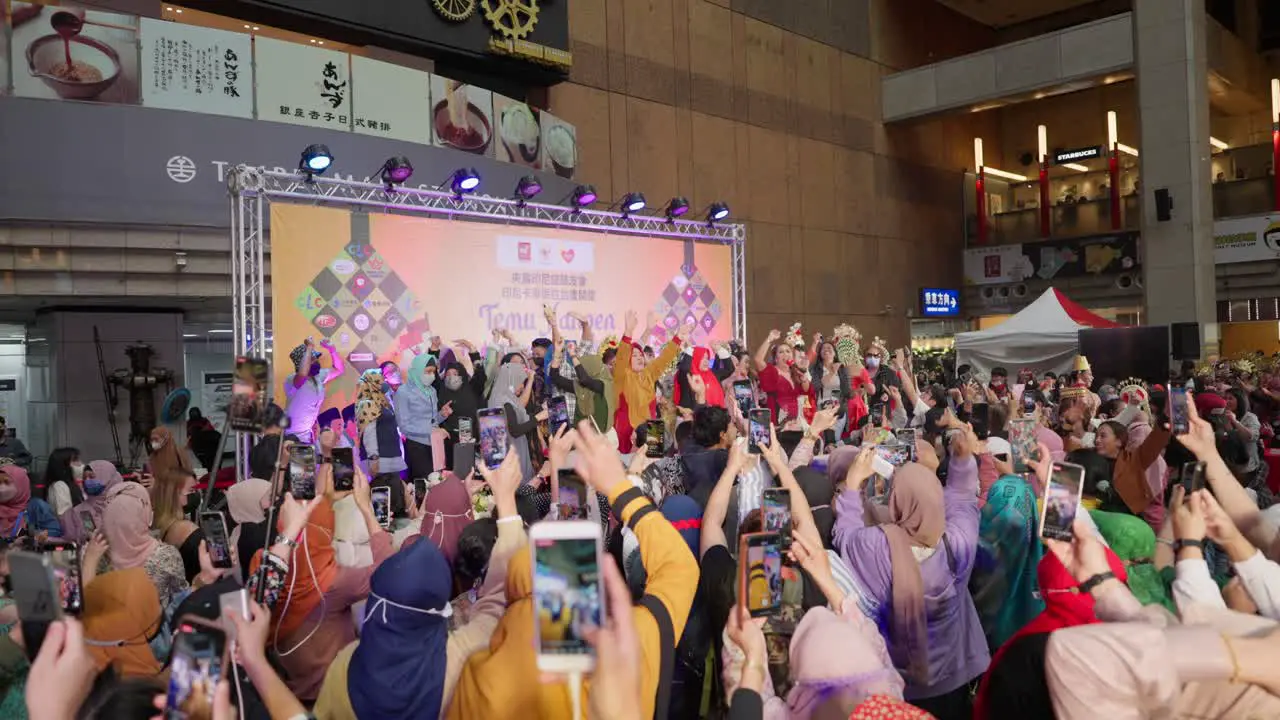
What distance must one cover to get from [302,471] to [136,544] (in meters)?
1.23

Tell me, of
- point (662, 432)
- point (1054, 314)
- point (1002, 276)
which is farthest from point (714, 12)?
point (662, 432)

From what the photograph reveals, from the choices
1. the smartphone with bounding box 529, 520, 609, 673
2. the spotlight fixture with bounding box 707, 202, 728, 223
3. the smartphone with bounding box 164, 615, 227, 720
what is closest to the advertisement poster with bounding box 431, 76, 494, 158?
the spotlight fixture with bounding box 707, 202, 728, 223

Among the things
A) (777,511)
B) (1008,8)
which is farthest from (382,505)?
(1008,8)

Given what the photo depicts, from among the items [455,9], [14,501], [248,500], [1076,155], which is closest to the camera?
[248,500]

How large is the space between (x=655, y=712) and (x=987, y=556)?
170 cm

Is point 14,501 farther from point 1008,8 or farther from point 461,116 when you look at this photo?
point 1008,8

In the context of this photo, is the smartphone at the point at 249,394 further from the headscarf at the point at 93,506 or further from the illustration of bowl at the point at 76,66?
the illustration of bowl at the point at 76,66

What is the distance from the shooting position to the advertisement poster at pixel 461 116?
33.5ft

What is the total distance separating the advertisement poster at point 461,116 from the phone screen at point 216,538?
335 inches

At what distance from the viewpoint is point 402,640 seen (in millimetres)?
1877

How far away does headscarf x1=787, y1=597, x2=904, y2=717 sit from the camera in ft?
5.93

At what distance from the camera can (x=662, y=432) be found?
3678 mm

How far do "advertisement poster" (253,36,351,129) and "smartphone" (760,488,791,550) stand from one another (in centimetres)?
841

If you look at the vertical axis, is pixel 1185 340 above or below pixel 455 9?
below
